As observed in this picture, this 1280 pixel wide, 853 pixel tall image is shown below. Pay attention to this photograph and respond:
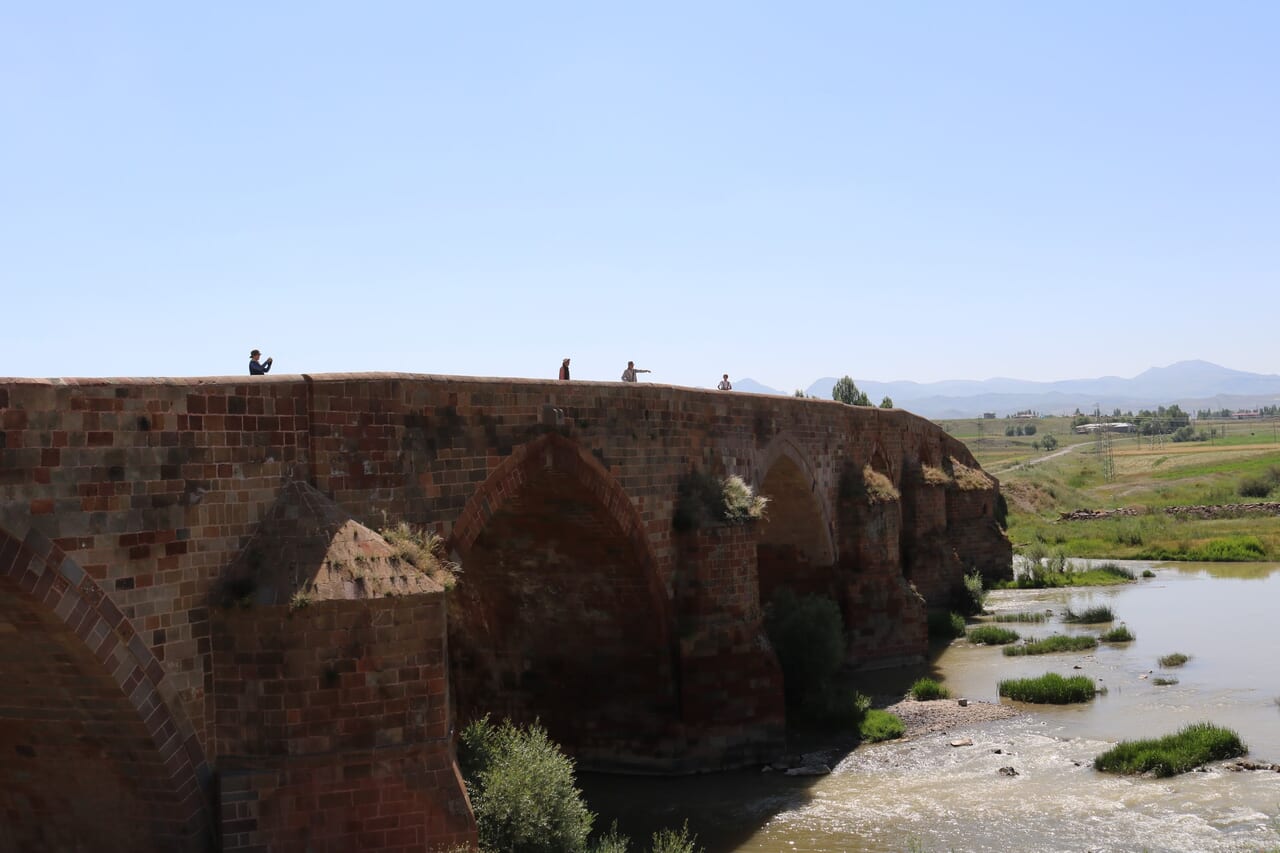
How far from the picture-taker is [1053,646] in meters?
21.6

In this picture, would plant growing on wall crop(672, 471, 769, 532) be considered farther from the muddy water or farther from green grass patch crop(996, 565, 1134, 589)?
green grass patch crop(996, 565, 1134, 589)

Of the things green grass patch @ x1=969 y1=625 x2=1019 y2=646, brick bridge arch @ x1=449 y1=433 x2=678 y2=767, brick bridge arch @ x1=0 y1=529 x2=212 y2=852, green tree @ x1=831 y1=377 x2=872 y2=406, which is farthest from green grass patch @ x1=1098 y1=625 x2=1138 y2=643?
green tree @ x1=831 y1=377 x2=872 y2=406

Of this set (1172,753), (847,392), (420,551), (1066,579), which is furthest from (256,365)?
Answer: (847,392)

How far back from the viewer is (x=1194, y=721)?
51.8 feet

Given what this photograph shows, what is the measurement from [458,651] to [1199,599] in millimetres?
18737

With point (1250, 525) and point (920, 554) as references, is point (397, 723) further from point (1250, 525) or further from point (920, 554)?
point (1250, 525)

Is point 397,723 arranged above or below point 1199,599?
above

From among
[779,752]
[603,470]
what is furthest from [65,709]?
[779,752]

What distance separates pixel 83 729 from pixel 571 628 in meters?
7.36

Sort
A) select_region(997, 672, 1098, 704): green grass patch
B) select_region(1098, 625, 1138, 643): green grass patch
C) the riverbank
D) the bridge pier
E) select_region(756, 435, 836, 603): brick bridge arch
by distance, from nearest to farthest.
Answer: the bridge pier
the riverbank
select_region(997, 672, 1098, 704): green grass patch
select_region(756, 435, 836, 603): brick bridge arch
select_region(1098, 625, 1138, 643): green grass patch

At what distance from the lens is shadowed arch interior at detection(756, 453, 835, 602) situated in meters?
20.0

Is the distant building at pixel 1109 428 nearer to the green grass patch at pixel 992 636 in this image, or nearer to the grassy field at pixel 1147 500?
the grassy field at pixel 1147 500

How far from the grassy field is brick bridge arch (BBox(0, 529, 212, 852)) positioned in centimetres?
3096

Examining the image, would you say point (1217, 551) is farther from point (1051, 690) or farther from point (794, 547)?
point (1051, 690)
